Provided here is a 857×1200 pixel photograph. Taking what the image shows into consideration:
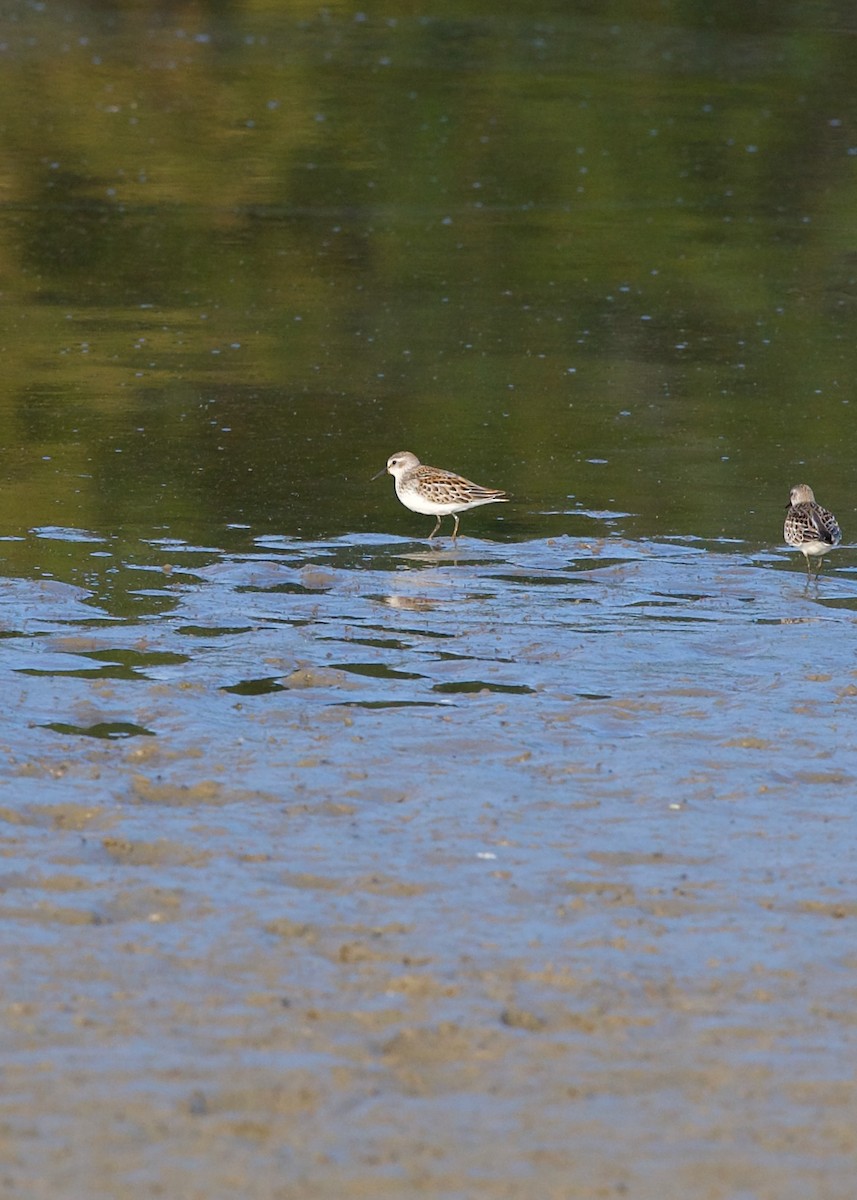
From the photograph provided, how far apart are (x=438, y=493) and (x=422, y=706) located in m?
3.97

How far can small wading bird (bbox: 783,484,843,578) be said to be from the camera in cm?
1134

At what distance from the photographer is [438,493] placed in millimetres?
12555

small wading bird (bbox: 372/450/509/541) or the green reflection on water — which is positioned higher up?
the green reflection on water

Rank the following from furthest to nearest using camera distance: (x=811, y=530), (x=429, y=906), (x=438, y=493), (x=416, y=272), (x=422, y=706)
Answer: (x=416, y=272)
(x=438, y=493)
(x=811, y=530)
(x=422, y=706)
(x=429, y=906)

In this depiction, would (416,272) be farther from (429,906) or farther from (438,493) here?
(429,906)

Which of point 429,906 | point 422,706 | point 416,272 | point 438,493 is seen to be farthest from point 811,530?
point 416,272

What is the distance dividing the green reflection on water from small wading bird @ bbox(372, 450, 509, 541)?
1.18ft

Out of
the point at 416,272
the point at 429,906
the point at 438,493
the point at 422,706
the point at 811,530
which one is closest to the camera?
the point at 429,906

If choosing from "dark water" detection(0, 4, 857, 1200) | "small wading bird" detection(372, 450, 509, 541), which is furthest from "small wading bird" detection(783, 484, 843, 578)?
"small wading bird" detection(372, 450, 509, 541)

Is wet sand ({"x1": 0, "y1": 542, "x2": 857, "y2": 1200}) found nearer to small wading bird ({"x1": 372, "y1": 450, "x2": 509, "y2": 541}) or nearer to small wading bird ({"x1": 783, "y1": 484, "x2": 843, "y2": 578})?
small wading bird ({"x1": 783, "y1": 484, "x2": 843, "y2": 578})

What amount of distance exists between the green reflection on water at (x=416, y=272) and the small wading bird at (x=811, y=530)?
1.03 metres

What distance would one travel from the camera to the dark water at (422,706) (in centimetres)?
539

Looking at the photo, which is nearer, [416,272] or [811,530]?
[811,530]

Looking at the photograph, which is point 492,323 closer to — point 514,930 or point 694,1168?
point 514,930
